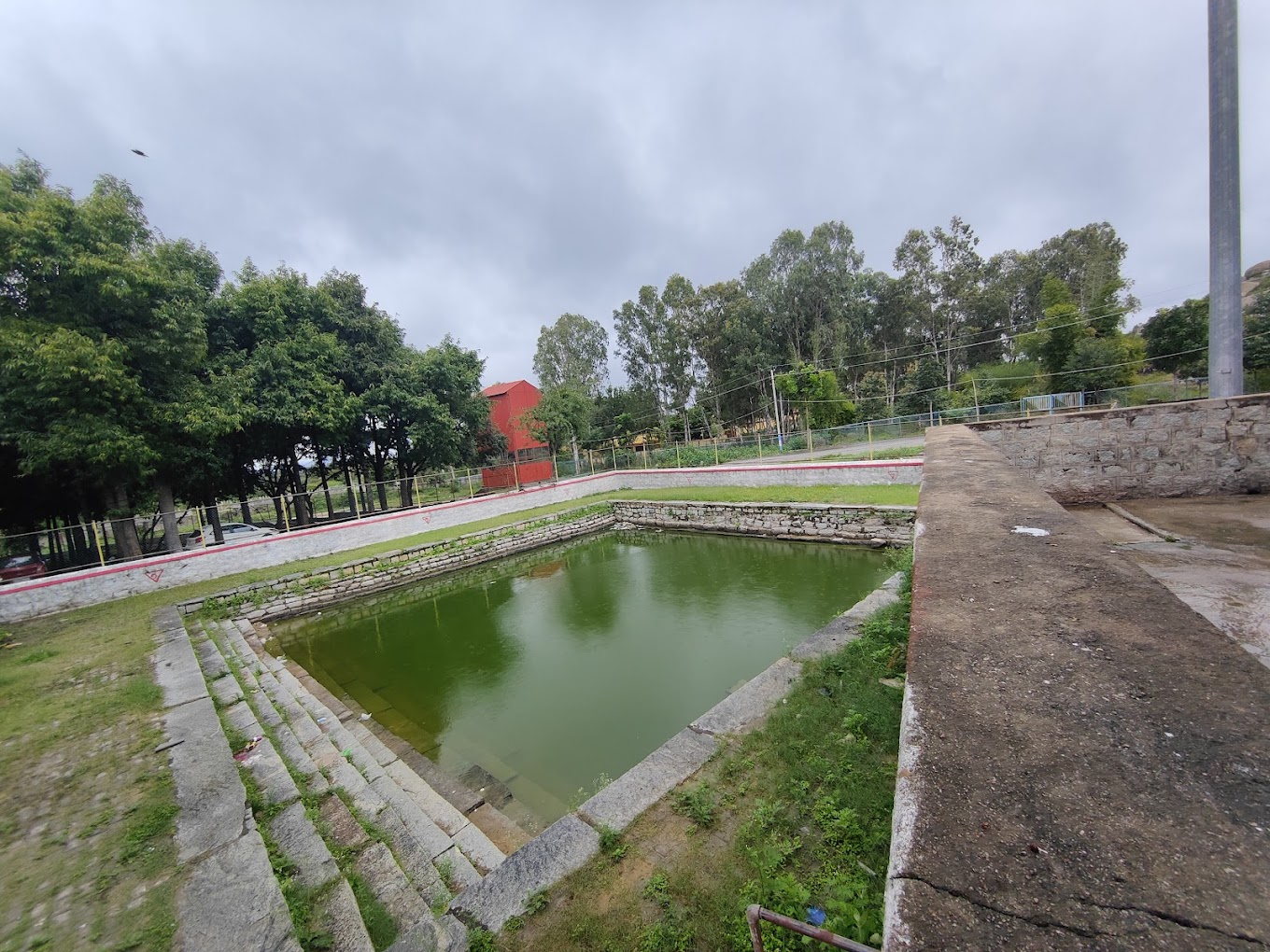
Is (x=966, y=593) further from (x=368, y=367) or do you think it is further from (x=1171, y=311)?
(x=1171, y=311)

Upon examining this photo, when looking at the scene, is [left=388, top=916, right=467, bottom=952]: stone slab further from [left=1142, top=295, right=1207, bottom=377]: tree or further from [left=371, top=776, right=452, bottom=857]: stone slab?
[left=1142, top=295, right=1207, bottom=377]: tree

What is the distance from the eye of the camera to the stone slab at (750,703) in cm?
326

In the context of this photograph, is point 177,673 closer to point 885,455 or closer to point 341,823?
point 341,823

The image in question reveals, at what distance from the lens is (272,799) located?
3.34 m

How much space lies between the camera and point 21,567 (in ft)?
33.0

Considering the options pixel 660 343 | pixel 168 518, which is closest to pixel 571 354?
pixel 660 343

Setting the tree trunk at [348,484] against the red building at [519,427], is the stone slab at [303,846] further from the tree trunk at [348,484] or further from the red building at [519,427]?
the red building at [519,427]

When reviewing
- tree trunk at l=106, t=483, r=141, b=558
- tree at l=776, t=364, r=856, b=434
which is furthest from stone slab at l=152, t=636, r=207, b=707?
tree at l=776, t=364, r=856, b=434

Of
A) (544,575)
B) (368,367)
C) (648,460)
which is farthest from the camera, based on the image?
(648,460)

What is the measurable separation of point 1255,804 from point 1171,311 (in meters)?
35.0

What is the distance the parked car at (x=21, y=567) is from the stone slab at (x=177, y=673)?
7.08 meters

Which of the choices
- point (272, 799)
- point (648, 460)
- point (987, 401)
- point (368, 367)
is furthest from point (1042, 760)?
point (987, 401)

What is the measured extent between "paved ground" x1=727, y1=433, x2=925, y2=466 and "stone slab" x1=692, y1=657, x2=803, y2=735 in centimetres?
1570

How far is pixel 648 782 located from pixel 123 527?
13.0 meters
